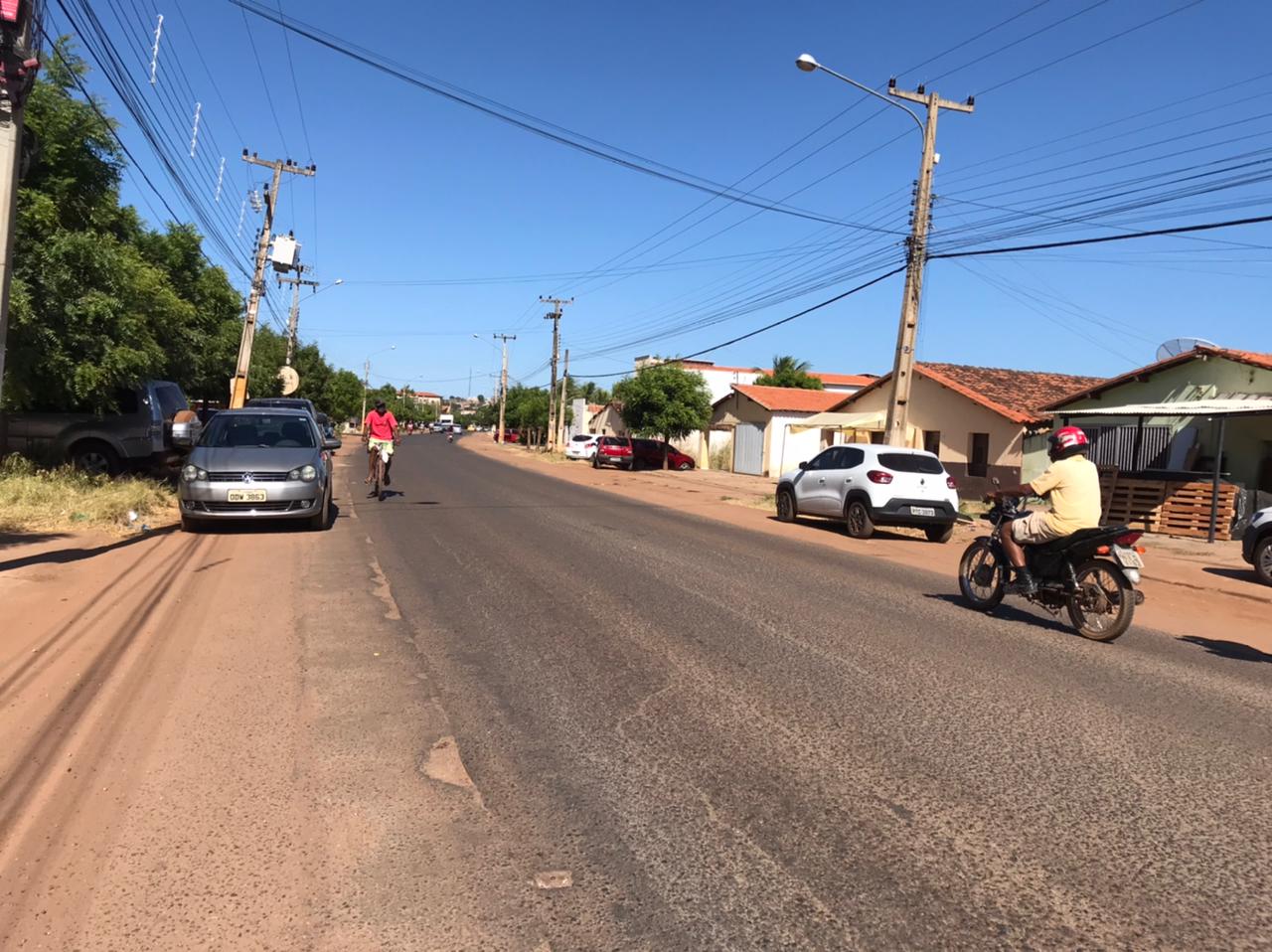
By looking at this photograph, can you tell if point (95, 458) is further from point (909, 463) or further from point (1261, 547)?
point (1261, 547)

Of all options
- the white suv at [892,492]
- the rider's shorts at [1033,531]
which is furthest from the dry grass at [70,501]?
the white suv at [892,492]

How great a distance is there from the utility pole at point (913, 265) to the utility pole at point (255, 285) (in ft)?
46.7

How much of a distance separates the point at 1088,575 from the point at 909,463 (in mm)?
7846

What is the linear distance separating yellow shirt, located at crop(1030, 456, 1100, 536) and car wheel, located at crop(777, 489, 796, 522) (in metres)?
10.4

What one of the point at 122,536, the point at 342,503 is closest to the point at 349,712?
the point at 122,536

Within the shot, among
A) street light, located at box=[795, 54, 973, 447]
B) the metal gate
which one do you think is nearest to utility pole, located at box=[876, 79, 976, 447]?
street light, located at box=[795, 54, 973, 447]

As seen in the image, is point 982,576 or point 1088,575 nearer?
point 1088,575

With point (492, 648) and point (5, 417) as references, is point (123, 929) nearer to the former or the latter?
point (492, 648)

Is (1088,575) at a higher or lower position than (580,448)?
higher

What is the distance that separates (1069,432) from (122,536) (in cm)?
1050

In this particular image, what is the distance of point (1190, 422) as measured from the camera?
796 inches

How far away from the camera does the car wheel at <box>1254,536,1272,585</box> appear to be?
1195 cm

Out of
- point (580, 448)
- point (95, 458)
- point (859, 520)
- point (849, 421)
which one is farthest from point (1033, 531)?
point (580, 448)

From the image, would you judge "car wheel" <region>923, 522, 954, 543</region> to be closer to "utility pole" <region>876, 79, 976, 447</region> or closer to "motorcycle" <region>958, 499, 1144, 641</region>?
"utility pole" <region>876, 79, 976, 447</region>
